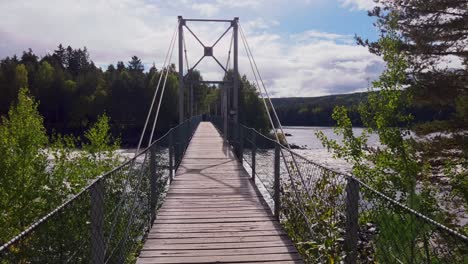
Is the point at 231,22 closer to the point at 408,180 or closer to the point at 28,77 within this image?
the point at 408,180

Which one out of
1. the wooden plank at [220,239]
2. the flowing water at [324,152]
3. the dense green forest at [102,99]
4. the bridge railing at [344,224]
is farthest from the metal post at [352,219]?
the dense green forest at [102,99]

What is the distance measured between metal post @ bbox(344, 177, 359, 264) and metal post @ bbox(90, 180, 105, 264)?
139 cm

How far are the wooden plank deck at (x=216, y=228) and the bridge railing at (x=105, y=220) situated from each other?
174 millimetres

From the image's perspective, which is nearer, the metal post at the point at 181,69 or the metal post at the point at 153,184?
the metal post at the point at 153,184

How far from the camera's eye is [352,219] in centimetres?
236

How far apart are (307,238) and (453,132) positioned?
6.06 m

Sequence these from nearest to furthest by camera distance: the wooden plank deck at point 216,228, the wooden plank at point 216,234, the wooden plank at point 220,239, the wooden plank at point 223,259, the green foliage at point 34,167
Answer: the wooden plank at point 223,259 < the wooden plank deck at point 216,228 < the wooden plank at point 220,239 < the wooden plank at point 216,234 < the green foliage at point 34,167

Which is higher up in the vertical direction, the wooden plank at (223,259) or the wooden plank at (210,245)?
the wooden plank at (210,245)

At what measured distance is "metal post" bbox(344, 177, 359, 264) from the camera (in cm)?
233

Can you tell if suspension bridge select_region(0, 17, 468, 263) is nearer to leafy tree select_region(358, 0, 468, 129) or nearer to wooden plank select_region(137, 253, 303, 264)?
wooden plank select_region(137, 253, 303, 264)

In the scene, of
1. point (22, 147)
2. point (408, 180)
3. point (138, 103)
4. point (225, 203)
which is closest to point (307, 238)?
point (225, 203)

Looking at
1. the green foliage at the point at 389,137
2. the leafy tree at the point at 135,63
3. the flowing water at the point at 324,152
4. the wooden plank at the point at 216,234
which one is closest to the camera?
the wooden plank at the point at 216,234

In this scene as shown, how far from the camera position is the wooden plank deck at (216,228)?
3072mm

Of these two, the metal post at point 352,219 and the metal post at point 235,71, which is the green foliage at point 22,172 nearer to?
the metal post at point 235,71
